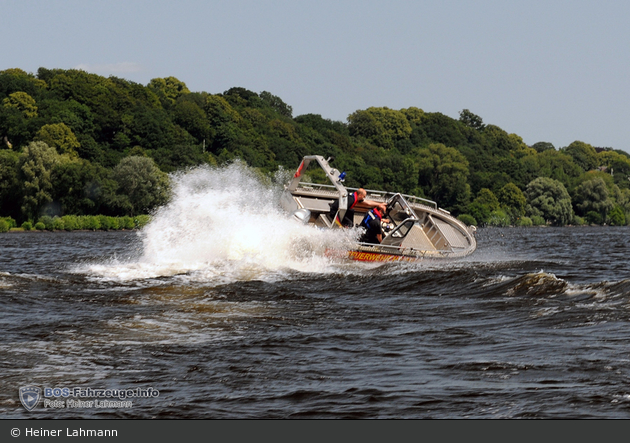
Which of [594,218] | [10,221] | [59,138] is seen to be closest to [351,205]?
[10,221]

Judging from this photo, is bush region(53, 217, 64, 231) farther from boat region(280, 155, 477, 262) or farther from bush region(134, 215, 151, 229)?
boat region(280, 155, 477, 262)

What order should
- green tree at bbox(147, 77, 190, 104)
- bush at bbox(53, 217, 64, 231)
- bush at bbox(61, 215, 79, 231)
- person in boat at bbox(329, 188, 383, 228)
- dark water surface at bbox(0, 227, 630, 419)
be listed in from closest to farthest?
dark water surface at bbox(0, 227, 630, 419) → person in boat at bbox(329, 188, 383, 228) → bush at bbox(53, 217, 64, 231) → bush at bbox(61, 215, 79, 231) → green tree at bbox(147, 77, 190, 104)

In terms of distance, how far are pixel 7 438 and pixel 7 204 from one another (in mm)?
76795

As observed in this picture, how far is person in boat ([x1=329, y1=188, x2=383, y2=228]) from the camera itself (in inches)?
1025

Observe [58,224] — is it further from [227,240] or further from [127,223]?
[227,240]

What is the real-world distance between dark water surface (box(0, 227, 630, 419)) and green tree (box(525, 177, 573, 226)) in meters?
110

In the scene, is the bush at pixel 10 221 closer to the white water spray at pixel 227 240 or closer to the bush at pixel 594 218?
the white water spray at pixel 227 240

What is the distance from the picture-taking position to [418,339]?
1159cm

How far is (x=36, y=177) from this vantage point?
77.6 metres

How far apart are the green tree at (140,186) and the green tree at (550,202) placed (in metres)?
65.6

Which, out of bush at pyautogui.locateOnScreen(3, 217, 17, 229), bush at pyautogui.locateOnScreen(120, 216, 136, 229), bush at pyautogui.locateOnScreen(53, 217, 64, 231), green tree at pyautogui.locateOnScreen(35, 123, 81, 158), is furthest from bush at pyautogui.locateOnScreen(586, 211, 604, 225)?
bush at pyautogui.locateOnScreen(3, 217, 17, 229)

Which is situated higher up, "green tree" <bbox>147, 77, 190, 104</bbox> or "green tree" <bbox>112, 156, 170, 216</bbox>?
"green tree" <bbox>147, 77, 190, 104</bbox>

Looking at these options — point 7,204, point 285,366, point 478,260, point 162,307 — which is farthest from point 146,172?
point 285,366

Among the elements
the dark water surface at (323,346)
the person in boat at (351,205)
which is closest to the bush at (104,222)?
the person in boat at (351,205)
